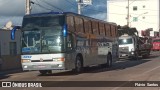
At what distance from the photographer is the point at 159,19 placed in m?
117

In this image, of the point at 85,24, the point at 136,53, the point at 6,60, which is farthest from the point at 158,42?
the point at 85,24

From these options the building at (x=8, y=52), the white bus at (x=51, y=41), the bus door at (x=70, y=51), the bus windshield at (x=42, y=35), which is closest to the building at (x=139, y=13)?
the building at (x=8, y=52)

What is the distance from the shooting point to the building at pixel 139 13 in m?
116

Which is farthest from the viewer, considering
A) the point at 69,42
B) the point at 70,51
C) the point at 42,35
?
the point at 70,51

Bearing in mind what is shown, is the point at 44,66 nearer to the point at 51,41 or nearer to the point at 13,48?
the point at 51,41

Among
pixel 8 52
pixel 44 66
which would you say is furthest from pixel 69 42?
pixel 8 52

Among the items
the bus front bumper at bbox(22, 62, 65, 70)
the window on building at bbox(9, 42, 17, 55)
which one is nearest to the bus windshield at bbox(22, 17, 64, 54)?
the bus front bumper at bbox(22, 62, 65, 70)

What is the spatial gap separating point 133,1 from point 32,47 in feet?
317

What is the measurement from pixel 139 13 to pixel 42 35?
323 ft

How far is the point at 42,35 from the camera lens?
2186 cm

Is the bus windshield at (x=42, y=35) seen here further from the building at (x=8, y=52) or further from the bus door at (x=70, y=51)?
the building at (x=8, y=52)

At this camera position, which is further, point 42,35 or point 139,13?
point 139,13

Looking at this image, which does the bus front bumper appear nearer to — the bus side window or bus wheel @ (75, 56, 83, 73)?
the bus side window

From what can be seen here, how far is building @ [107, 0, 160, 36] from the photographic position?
4569 inches
